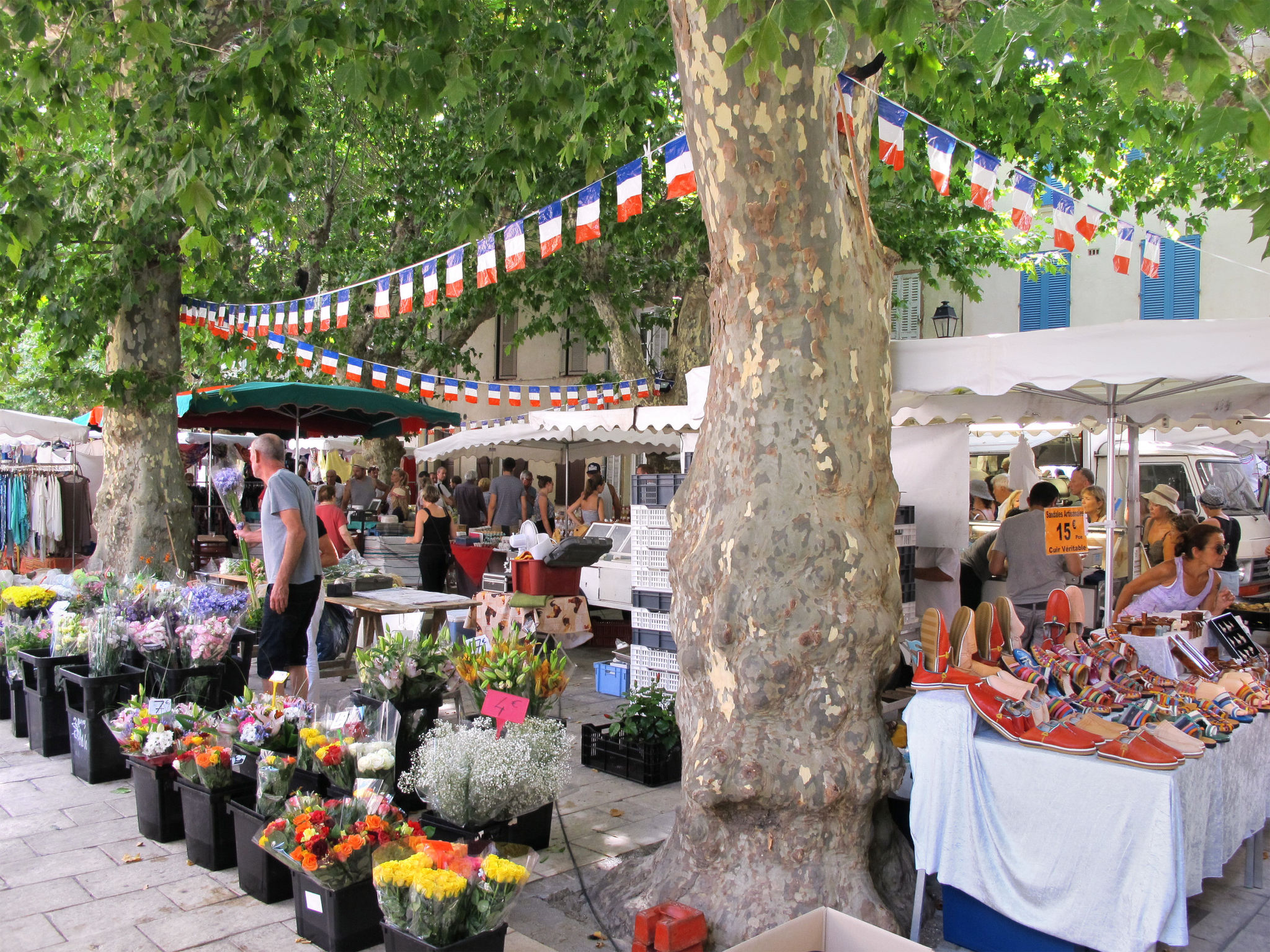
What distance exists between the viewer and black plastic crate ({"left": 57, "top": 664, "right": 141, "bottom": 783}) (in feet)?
17.8

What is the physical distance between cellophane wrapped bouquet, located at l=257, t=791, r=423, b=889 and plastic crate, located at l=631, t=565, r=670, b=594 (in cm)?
314

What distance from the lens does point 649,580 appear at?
21.8ft

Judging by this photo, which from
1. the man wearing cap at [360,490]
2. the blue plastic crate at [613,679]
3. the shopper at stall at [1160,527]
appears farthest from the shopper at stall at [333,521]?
the man wearing cap at [360,490]

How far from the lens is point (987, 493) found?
12.5 m

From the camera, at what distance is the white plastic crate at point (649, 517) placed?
663cm

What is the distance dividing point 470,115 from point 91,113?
5626mm

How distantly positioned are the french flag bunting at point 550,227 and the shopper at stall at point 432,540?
128 inches

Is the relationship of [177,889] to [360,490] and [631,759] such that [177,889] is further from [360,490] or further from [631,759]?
[360,490]

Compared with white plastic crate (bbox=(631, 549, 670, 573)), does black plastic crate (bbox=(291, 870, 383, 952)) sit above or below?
below

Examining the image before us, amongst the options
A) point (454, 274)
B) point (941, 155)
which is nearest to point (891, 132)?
point (941, 155)

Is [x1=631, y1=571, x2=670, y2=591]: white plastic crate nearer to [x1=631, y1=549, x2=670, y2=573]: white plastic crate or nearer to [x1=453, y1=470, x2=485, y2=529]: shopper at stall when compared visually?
[x1=631, y1=549, x2=670, y2=573]: white plastic crate

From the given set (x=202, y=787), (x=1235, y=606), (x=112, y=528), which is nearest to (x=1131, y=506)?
(x=1235, y=606)

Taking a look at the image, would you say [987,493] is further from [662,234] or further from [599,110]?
[599,110]

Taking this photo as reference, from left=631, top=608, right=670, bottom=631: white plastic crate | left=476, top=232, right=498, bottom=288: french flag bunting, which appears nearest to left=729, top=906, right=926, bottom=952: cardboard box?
left=631, top=608, right=670, bottom=631: white plastic crate
